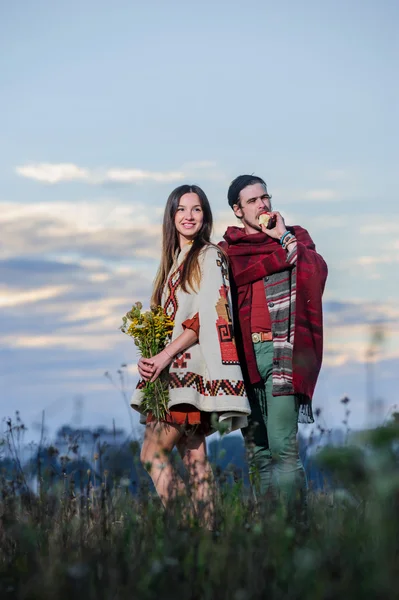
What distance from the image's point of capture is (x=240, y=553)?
3.25m

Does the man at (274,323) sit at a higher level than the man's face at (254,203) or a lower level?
lower

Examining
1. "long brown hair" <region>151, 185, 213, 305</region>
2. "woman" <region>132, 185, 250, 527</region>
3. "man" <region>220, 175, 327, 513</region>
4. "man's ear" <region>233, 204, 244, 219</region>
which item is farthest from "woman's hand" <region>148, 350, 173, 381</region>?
"man's ear" <region>233, 204, 244, 219</region>

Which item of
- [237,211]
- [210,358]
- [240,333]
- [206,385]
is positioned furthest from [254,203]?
[206,385]

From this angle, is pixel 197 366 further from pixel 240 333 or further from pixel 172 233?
pixel 172 233

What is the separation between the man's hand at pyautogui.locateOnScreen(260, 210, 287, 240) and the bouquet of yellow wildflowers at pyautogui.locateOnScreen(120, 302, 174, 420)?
101 cm

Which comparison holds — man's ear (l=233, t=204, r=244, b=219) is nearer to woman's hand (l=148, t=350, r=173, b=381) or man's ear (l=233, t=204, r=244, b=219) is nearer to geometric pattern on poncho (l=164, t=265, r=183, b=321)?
geometric pattern on poncho (l=164, t=265, r=183, b=321)

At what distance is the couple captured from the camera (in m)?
5.25

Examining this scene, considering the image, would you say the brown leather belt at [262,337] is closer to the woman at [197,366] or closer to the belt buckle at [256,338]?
the belt buckle at [256,338]

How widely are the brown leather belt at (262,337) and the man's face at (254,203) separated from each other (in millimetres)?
749

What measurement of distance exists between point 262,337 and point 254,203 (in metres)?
0.94

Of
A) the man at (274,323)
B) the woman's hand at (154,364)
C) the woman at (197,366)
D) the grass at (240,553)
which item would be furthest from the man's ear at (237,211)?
the grass at (240,553)

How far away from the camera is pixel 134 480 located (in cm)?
512

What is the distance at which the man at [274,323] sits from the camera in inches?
225

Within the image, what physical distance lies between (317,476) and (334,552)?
3720 millimetres
